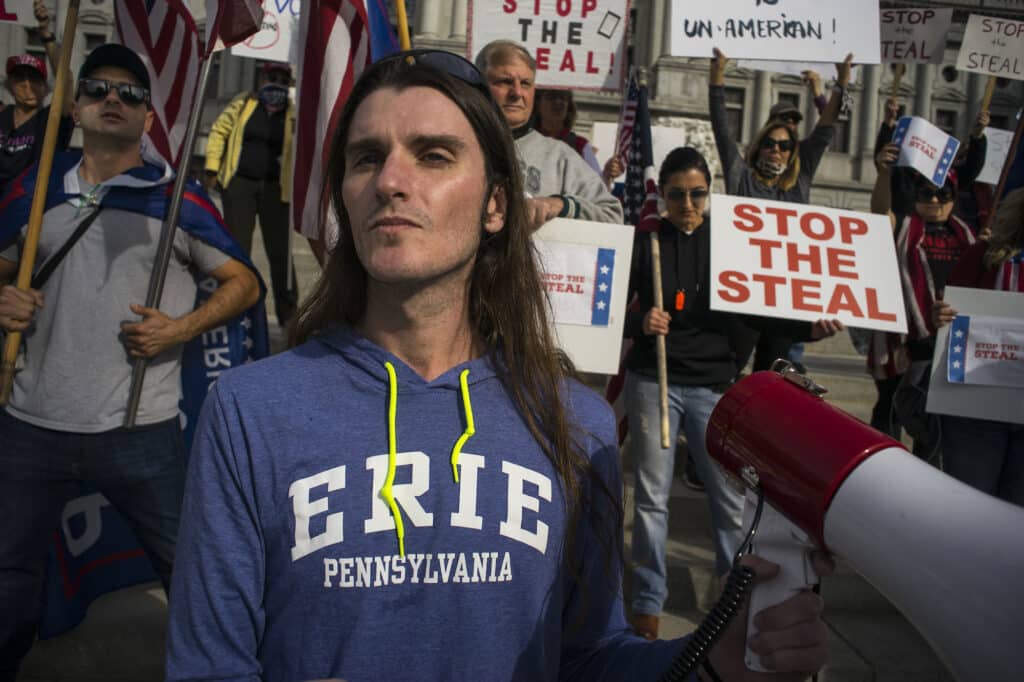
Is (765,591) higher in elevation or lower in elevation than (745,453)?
lower

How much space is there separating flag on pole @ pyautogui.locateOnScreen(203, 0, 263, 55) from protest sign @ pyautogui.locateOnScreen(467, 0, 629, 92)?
5.28 feet

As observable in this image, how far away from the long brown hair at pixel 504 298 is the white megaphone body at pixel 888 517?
0.91ft

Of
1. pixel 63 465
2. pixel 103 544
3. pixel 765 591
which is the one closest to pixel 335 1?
pixel 63 465

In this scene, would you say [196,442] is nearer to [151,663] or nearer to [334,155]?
[334,155]

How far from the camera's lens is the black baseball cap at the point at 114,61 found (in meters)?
2.95

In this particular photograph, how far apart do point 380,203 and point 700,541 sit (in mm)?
3670

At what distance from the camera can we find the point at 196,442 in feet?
4.30

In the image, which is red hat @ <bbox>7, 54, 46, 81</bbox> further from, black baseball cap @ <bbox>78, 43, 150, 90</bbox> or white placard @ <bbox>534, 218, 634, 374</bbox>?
white placard @ <bbox>534, 218, 634, 374</bbox>

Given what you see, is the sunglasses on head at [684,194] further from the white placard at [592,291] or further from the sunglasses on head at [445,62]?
the sunglasses on head at [445,62]

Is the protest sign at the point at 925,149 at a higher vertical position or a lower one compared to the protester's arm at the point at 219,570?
higher

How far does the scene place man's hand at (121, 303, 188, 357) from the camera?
109 inches

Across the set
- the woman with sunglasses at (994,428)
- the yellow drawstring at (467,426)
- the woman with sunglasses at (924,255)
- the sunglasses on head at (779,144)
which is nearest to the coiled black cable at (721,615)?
the yellow drawstring at (467,426)

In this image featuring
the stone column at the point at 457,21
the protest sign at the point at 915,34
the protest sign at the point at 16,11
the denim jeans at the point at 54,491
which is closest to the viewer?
the denim jeans at the point at 54,491

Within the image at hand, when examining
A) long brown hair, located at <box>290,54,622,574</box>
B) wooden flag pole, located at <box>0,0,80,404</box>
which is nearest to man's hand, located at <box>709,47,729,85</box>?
wooden flag pole, located at <box>0,0,80,404</box>
